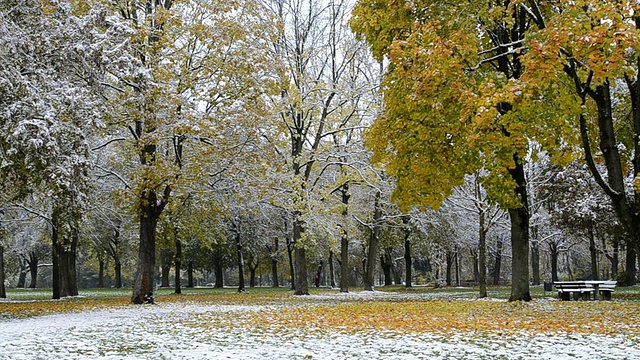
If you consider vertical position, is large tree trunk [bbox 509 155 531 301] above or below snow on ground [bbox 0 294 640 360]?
above

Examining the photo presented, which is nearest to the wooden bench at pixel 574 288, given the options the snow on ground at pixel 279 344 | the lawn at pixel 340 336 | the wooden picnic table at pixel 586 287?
the wooden picnic table at pixel 586 287

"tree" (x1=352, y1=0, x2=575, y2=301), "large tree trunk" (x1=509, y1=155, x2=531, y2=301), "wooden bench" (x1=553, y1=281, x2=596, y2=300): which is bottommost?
"wooden bench" (x1=553, y1=281, x2=596, y2=300)

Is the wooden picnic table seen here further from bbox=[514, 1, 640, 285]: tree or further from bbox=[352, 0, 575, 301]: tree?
bbox=[514, 1, 640, 285]: tree

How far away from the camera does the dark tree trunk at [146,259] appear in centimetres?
1877

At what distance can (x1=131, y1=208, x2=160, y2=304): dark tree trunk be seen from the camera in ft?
61.6

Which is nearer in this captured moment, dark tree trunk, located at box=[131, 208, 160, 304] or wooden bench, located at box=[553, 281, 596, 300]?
wooden bench, located at box=[553, 281, 596, 300]

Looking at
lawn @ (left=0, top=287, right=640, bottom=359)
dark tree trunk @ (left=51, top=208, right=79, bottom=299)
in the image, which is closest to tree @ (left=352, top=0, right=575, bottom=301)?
lawn @ (left=0, top=287, right=640, bottom=359)

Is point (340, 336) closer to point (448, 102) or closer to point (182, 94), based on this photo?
point (448, 102)

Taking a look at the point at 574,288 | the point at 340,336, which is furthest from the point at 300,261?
the point at 340,336

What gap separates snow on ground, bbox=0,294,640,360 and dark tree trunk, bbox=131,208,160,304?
26.6 ft

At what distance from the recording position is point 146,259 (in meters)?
19.0

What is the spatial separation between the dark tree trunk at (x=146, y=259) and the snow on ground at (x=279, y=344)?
8108 millimetres

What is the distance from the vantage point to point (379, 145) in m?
14.4

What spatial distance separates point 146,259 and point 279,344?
12.0 m
